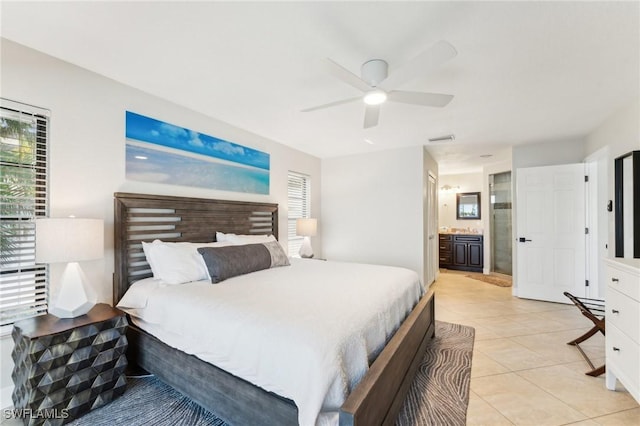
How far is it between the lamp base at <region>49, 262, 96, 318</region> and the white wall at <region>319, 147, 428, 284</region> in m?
3.92

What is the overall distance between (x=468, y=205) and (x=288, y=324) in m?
7.35

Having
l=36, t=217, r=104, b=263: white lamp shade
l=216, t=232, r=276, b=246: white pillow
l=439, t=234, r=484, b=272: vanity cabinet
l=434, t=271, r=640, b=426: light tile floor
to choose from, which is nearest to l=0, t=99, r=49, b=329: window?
l=36, t=217, r=104, b=263: white lamp shade

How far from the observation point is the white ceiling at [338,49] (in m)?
1.67

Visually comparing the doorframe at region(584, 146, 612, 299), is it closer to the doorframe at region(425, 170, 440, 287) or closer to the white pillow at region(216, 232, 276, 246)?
the doorframe at region(425, 170, 440, 287)

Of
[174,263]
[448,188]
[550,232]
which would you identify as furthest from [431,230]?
[174,263]

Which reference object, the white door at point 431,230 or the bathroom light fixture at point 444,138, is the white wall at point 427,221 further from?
the bathroom light fixture at point 444,138

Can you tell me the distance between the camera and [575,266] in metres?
4.24

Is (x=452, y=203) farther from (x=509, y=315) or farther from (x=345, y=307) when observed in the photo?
(x=345, y=307)

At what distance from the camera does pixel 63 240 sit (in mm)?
1854

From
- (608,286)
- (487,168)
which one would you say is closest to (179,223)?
(608,286)

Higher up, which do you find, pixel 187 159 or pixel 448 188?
pixel 448 188

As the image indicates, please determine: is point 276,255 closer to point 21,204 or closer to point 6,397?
point 21,204

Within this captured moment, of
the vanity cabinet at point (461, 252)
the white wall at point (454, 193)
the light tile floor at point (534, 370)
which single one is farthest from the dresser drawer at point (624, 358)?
the white wall at point (454, 193)

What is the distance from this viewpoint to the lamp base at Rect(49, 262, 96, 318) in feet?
6.42
